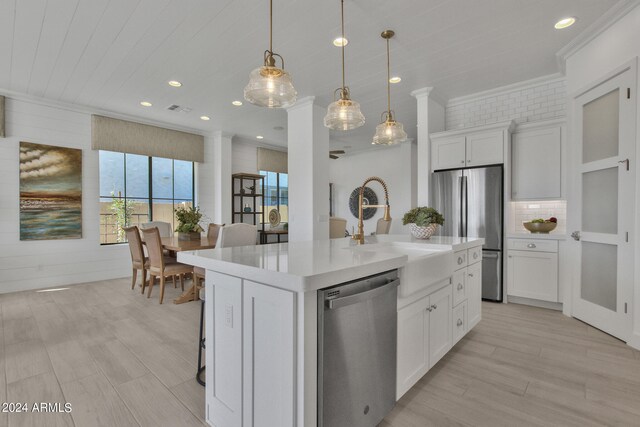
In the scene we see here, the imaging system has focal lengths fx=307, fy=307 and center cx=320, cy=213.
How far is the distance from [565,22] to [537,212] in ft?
7.41

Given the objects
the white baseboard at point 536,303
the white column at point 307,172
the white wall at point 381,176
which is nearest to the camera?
the white baseboard at point 536,303

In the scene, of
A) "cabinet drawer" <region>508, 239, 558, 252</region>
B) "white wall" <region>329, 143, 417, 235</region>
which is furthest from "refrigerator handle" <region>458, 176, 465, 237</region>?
"white wall" <region>329, 143, 417, 235</region>

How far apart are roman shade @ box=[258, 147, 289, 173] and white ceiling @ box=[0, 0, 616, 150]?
2.79 m

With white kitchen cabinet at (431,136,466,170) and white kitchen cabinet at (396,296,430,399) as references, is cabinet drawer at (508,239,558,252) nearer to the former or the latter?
white kitchen cabinet at (431,136,466,170)

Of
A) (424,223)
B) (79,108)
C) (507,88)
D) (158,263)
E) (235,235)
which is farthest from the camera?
(79,108)

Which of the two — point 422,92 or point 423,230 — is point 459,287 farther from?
point 422,92

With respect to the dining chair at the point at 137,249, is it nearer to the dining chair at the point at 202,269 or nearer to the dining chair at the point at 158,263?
the dining chair at the point at 158,263

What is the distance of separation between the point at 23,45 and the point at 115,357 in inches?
130

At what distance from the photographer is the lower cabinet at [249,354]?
4.00ft

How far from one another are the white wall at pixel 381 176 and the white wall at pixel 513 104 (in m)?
2.51

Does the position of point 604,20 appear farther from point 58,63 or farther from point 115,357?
point 58,63

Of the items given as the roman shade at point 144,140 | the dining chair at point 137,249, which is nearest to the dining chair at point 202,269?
the dining chair at point 137,249

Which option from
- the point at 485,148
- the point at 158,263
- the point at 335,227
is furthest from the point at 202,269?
the point at 485,148

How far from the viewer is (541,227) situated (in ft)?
12.4
